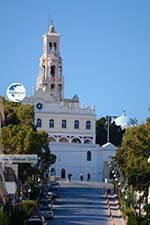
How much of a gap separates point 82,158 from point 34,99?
13970mm

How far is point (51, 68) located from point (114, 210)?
285 ft

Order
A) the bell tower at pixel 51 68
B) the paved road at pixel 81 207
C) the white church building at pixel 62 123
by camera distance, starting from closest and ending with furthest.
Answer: the paved road at pixel 81 207 → the white church building at pixel 62 123 → the bell tower at pixel 51 68

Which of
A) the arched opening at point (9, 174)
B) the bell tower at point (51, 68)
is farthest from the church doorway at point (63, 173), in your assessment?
the arched opening at point (9, 174)

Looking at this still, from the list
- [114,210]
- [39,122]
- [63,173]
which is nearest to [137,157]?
[114,210]

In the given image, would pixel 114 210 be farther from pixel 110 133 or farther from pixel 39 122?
pixel 110 133

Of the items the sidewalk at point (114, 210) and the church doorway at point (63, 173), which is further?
the church doorway at point (63, 173)

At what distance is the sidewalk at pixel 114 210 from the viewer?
216 ft

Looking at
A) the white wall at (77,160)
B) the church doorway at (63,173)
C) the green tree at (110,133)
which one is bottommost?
the church doorway at (63,173)

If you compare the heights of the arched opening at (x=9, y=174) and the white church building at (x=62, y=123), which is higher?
the white church building at (x=62, y=123)

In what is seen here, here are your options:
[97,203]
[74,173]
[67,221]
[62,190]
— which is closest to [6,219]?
[67,221]

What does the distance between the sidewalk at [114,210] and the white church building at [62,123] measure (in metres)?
48.1

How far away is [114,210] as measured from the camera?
265 feet

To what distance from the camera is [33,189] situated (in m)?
84.4

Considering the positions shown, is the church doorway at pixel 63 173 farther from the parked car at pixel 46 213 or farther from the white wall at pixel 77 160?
the parked car at pixel 46 213
